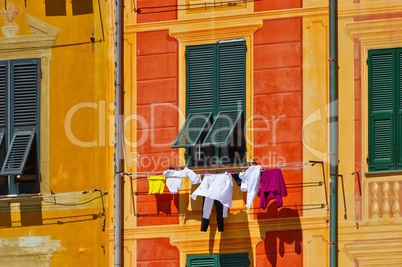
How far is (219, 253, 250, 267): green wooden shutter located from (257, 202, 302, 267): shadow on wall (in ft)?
1.17

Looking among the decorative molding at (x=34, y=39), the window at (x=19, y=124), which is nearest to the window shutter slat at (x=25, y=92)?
the window at (x=19, y=124)

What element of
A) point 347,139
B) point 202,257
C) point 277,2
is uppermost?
point 277,2

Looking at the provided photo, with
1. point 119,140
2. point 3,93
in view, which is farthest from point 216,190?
point 3,93

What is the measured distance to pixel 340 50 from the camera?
30547 millimetres

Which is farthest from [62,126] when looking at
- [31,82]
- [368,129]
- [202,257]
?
[368,129]

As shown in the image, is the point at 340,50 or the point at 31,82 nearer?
the point at 340,50

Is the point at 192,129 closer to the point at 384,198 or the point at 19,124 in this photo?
the point at 19,124

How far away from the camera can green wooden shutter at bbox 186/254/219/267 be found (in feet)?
101

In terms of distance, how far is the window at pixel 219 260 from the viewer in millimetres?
30547

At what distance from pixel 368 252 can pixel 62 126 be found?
653 cm

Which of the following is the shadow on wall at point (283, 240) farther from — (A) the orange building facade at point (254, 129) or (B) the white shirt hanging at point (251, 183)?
A: (B) the white shirt hanging at point (251, 183)

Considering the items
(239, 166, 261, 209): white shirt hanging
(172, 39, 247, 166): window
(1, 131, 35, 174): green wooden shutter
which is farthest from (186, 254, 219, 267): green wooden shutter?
(1, 131, 35, 174): green wooden shutter

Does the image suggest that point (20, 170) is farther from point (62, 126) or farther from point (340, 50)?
point (340, 50)

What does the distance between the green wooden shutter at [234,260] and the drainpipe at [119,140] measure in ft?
6.44
